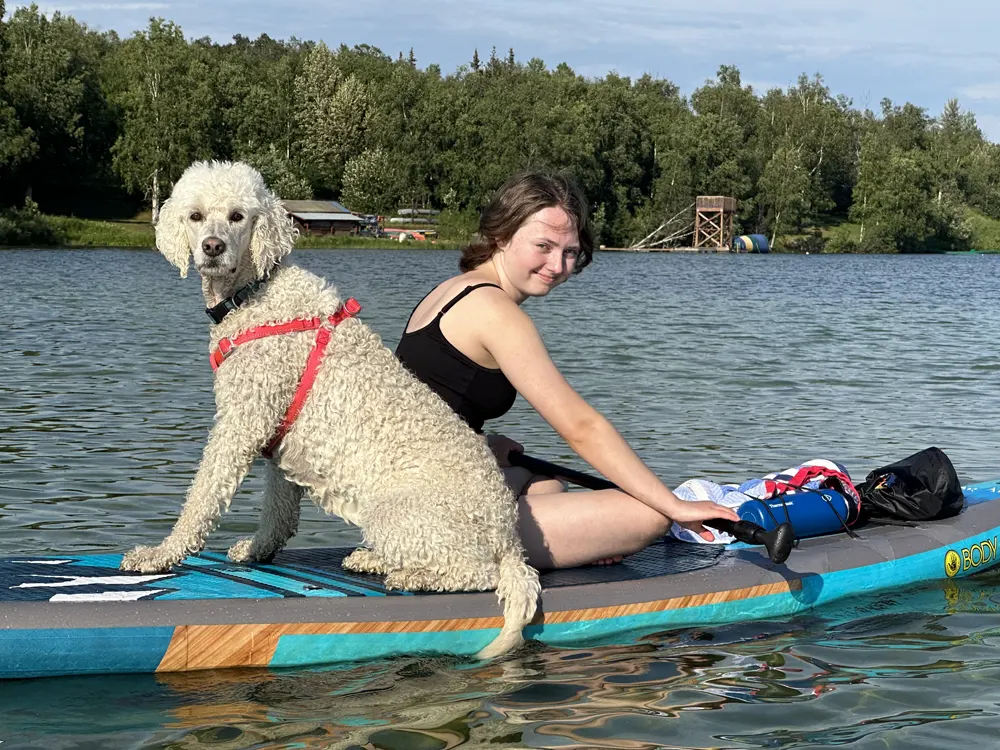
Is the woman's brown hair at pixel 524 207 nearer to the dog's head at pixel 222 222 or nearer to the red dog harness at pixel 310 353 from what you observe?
the red dog harness at pixel 310 353

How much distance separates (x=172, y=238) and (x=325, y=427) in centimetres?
102

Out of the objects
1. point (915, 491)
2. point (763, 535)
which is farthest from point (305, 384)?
point (915, 491)

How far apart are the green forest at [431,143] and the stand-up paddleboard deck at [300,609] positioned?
63.2 meters

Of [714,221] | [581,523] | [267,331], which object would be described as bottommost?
[581,523]

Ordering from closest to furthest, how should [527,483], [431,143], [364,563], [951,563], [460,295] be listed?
[460,295]
[364,563]
[527,483]
[951,563]
[431,143]

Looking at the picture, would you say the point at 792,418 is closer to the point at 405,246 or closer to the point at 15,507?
the point at 15,507

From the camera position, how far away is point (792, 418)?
1337 cm

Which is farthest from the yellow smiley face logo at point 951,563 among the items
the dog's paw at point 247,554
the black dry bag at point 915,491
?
the dog's paw at point 247,554

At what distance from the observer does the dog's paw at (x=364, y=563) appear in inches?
216

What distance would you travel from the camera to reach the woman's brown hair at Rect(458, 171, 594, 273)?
5363mm

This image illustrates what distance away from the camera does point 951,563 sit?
6980 mm

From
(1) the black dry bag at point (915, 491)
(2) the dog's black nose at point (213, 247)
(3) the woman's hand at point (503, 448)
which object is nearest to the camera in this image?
(2) the dog's black nose at point (213, 247)

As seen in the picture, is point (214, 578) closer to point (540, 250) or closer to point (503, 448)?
point (503, 448)

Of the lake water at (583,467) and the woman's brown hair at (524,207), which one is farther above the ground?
the woman's brown hair at (524,207)
